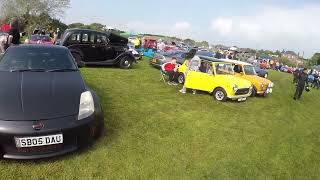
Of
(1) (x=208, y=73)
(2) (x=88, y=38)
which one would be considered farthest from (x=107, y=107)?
(2) (x=88, y=38)

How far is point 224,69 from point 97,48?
613 centimetres

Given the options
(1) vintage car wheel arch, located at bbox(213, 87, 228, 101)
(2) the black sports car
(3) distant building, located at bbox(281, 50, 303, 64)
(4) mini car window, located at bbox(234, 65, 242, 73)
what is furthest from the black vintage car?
(3) distant building, located at bbox(281, 50, 303, 64)

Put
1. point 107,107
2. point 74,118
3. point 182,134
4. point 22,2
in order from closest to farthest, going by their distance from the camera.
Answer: point 74,118 → point 182,134 → point 107,107 → point 22,2

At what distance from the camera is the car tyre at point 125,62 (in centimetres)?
1660

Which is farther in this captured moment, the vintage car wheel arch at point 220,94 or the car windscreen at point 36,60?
the vintage car wheel arch at point 220,94

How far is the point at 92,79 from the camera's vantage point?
40.4 feet

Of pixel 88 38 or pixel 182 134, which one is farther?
pixel 88 38

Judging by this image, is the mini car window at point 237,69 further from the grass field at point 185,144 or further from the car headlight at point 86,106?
the car headlight at point 86,106

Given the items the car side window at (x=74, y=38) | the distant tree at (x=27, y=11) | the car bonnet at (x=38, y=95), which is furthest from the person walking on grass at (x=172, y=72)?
the distant tree at (x=27, y=11)

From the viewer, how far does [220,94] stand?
1187 centimetres

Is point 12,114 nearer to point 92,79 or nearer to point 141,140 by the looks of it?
point 141,140

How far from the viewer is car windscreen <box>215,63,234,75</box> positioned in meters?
12.3

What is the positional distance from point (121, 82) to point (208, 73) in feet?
11.3

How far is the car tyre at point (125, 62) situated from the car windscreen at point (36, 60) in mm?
10104
